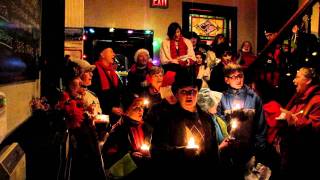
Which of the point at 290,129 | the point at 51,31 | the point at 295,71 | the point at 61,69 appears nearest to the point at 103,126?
the point at 61,69

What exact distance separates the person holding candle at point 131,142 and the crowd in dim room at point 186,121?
0.01 m

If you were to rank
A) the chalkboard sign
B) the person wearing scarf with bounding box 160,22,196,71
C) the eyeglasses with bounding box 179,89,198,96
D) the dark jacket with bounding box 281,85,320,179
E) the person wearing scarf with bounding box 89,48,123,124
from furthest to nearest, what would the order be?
the person wearing scarf with bounding box 160,22,196,71, the person wearing scarf with bounding box 89,48,123,124, the dark jacket with bounding box 281,85,320,179, the eyeglasses with bounding box 179,89,198,96, the chalkboard sign

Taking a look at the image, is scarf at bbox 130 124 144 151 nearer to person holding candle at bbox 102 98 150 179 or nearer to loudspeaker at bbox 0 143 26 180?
person holding candle at bbox 102 98 150 179

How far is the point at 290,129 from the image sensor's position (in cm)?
682

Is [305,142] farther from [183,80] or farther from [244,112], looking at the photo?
[183,80]

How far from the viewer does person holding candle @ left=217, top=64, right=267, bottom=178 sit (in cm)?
690

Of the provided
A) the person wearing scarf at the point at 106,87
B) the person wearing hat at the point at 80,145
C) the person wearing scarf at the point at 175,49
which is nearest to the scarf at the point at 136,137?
the person wearing hat at the point at 80,145

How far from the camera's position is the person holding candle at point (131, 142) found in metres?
4.98

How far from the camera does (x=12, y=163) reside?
2709 millimetres

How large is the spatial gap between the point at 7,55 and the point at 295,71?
6010 mm

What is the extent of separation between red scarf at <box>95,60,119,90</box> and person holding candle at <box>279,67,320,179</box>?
10.1 ft

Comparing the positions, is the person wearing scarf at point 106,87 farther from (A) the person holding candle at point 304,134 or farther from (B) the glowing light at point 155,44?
(B) the glowing light at point 155,44

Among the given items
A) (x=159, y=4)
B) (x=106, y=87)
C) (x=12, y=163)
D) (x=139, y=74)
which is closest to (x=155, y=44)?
(x=159, y=4)

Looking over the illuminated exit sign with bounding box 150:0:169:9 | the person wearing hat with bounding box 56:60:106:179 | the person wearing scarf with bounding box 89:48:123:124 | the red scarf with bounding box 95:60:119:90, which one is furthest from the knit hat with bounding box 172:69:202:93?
the illuminated exit sign with bounding box 150:0:169:9
